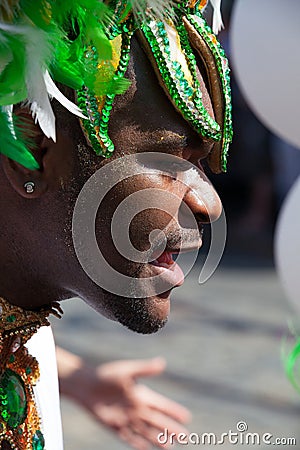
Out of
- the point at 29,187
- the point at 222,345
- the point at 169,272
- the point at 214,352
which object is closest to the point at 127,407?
the point at 169,272

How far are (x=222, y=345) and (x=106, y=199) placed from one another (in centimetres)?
368

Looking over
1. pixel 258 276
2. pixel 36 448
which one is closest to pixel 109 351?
pixel 258 276

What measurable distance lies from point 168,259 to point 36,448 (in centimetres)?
34

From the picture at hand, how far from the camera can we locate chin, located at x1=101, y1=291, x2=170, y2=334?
1.13m

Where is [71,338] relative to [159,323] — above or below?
below

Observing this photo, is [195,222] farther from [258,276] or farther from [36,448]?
[258,276]

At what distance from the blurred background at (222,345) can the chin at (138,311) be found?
124cm

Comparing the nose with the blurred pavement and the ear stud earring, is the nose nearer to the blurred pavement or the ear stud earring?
the ear stud earring

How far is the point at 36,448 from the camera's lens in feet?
3.99

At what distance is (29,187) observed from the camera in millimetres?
1097

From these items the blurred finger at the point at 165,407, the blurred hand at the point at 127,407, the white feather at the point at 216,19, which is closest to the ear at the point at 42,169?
the white feather at the point at 216,19

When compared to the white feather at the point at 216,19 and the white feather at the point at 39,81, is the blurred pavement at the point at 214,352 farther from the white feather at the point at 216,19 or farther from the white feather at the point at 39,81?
the white feather at the point at 39,81

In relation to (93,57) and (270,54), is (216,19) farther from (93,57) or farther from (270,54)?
(270,54)

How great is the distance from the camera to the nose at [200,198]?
1.13 meters
